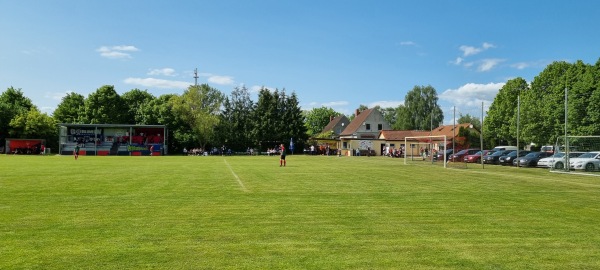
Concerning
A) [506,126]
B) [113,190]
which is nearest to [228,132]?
[506,126]

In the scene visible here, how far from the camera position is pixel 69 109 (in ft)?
253

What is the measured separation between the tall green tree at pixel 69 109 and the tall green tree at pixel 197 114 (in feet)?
57.7

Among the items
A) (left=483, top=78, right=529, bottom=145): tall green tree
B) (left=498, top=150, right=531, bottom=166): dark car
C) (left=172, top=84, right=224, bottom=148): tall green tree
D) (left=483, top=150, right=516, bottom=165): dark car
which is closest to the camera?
(left=498, top=150, right=531, bottom=166): dark car

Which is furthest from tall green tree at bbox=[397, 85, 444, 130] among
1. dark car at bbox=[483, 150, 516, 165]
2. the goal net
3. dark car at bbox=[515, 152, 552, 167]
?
the goal net

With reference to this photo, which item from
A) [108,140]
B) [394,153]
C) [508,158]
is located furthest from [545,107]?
[108,140]

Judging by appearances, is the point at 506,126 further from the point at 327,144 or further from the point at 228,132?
the point at 228,132

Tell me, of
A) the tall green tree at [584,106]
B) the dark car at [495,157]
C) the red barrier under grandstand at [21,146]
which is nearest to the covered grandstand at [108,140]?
the red barrier under grandstand at [21,146]

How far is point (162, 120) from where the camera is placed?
71938 mm

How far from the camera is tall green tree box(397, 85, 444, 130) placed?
325 ft

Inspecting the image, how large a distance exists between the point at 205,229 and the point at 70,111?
257 feet

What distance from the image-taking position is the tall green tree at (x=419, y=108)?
9919 centimetres

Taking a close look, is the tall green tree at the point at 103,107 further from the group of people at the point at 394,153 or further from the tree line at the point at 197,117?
the group of people at the point at 394,153

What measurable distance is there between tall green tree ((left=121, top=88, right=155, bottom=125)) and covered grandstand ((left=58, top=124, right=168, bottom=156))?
6403 millimetres

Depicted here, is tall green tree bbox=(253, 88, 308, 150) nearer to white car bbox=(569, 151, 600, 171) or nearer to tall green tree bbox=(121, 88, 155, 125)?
tall green tree bbox=(121, 88, 155, 125)
